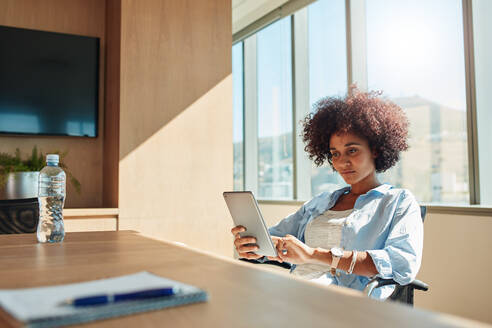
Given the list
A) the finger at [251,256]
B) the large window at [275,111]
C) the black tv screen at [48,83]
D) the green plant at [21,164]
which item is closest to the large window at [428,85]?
the large window at [275,111]

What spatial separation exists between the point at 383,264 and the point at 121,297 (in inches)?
42.4

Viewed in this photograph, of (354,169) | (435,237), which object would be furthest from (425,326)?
(435,237)

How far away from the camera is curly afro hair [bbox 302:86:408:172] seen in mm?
1827

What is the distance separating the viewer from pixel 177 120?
9.71 feet

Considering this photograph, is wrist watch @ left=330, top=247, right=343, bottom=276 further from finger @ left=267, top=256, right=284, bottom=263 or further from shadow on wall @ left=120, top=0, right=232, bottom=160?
shadow on wall @ left=120, top=0, right=232, bottom=160

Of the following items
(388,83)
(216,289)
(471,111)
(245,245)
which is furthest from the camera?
(388,83)

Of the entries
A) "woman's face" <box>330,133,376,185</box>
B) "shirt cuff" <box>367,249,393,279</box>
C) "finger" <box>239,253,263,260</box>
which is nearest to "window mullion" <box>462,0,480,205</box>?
"woman's face" <box>330,133,376,185</box>

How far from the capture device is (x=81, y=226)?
2.58 m

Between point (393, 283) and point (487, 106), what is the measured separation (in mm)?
1837

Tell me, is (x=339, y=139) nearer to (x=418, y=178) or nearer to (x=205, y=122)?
(x=205, y=122)

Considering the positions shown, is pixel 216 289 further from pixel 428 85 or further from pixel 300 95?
pixel 300 95

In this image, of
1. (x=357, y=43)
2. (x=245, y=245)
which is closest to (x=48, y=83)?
(x=245, y=245)

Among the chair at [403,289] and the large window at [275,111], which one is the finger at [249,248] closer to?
the chair at [403,289]

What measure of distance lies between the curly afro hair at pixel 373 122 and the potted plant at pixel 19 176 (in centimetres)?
172
